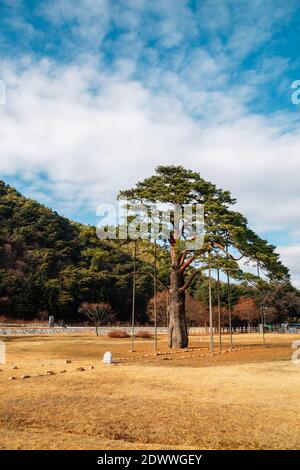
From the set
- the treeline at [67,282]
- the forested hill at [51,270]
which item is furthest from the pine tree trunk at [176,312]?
the treeline at [67,282]

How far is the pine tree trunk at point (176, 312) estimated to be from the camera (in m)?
26.5

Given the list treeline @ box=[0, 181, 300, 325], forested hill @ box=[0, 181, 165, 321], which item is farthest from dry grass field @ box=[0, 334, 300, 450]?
treeline @ box=[0, 181, 300, 325]

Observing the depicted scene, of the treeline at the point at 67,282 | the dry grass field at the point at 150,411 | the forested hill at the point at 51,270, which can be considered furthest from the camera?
the treeline at the point at 67,282

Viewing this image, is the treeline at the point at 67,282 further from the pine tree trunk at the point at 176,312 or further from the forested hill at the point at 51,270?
the pine tree trunk at the point at 176,312

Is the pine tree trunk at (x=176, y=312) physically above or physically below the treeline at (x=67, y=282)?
below

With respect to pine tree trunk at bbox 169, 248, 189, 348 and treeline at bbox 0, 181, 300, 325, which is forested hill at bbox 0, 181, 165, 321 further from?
pine tree trunk at bbox 169, 248, 189, 348

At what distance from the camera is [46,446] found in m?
5.73

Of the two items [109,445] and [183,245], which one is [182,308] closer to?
[183,245]

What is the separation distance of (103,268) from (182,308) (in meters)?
49.2

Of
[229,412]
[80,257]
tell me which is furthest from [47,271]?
[229,412]

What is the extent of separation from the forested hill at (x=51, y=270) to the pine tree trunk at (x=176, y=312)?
26.1m

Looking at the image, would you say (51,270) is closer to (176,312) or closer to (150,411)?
(176,312)

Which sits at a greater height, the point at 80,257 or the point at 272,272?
the point at 80,257

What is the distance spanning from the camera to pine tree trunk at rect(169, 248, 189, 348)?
87.0ft
